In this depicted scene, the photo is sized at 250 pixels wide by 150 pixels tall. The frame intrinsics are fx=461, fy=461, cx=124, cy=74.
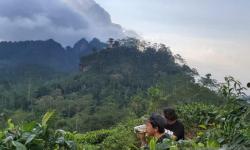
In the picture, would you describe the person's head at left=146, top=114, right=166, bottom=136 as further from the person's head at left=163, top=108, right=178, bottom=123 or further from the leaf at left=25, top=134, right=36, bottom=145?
the leaf at left=25, top=134, right=36, bottom=145

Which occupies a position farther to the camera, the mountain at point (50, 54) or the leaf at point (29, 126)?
the mountain at point (50, 54)

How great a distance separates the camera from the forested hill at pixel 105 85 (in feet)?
125

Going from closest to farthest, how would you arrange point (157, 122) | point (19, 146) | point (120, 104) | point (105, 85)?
1. point (19, 146)
2. point (157, 122)
3. point (120, 104)
4. point (105, 85)

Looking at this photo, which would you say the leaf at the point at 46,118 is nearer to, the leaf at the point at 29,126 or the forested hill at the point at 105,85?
the leaf at the point at 29,126

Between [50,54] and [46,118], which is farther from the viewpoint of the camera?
[50,54]

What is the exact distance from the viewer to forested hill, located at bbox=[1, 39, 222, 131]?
3819cm

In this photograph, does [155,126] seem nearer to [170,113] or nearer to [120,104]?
[170,113]

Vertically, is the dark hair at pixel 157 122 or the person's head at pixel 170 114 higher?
the dark hair at pixel 157 122

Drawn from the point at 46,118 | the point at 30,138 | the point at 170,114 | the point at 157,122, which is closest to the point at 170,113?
the point at 170,114

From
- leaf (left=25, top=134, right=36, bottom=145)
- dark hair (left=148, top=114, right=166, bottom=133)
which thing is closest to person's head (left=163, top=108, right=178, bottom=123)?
dark hair (left=148, top=114, right=166, bottom=133)

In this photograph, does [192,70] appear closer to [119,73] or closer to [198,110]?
[119,73]

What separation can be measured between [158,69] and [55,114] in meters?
55.1

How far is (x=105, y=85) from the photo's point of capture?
52.2 meters

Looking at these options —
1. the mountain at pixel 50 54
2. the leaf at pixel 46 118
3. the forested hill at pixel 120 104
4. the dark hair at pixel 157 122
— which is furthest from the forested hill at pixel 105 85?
the mountain at pixel 50 54
